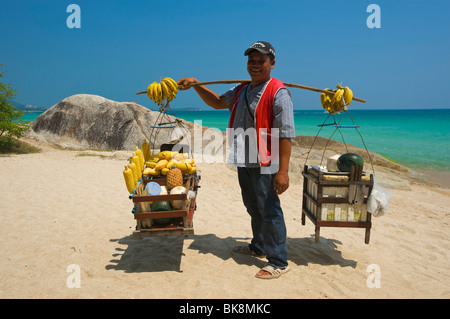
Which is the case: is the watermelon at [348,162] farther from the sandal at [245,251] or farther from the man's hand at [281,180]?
the sandal at [245,251]

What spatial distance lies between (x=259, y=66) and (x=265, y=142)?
0.86m

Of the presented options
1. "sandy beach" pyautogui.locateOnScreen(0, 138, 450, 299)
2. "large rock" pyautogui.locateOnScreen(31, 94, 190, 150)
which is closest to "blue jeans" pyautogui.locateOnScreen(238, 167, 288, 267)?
"sandy beach" pyautogui.locateOnScreen(0, 138, 450, 299)

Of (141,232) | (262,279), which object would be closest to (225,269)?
(262,279)

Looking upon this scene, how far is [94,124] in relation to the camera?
14.4 meters

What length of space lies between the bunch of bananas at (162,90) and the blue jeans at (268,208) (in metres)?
1.31

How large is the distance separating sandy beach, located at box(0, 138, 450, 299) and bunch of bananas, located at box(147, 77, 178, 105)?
2134 mm

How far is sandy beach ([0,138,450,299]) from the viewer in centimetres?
339

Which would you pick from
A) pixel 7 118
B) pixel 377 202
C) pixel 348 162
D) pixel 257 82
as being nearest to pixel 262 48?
pixel 257 82

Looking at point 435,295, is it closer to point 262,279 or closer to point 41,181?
point 262,279

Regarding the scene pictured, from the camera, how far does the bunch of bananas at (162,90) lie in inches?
149

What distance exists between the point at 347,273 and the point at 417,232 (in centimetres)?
267

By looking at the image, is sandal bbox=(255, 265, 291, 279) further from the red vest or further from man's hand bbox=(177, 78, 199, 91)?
man's hand bbox=(177, 78, 199, 91)
